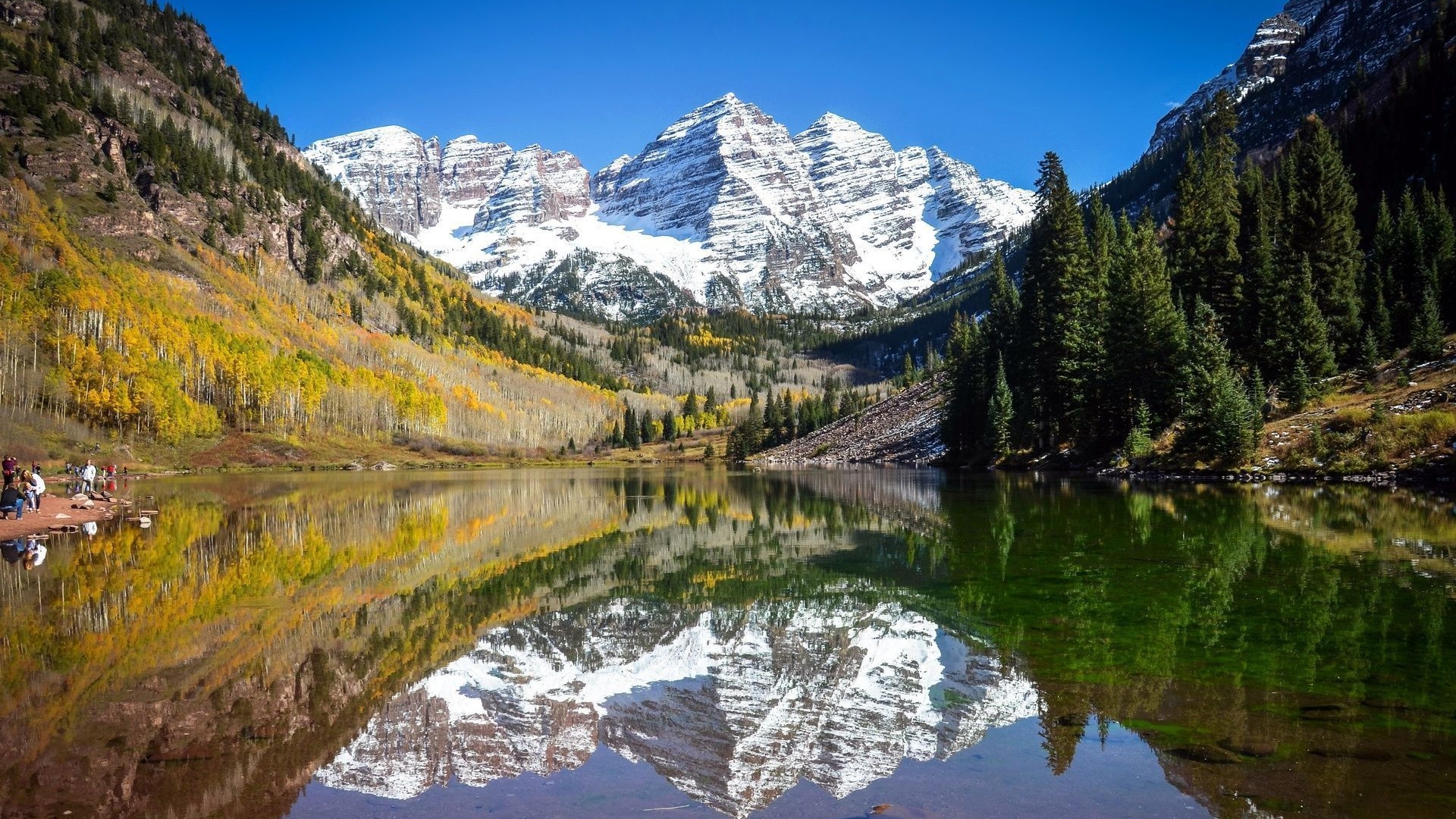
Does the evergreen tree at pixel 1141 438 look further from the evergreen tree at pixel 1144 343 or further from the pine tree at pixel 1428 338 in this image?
the pine tree at pixel 1428 338

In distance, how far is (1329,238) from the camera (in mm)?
59781

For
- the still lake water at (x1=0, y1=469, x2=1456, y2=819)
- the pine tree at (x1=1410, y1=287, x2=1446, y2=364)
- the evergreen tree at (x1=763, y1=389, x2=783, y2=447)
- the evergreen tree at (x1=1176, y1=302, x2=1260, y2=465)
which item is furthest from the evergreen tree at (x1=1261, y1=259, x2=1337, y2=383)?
the evergreen tree at (x1=763, y1=389, x2=783, y2=447)

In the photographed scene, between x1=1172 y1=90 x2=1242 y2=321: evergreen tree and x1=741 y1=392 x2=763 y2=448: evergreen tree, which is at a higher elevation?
x1=1172 y1=90 x2=1242 y2=321: evergreen tree

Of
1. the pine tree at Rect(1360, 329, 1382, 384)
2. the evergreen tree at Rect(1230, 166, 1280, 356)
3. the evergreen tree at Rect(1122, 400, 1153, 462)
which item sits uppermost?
the evergreen tree at Rect(1230, 166, 1280, 356)

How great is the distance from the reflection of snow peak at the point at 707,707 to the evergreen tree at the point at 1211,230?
6000 cm

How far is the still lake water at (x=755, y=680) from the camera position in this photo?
23.8 feet

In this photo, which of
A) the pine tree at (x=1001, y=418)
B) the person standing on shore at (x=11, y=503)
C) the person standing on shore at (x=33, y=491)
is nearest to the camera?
the person standing on shore at (x=11, y=503)

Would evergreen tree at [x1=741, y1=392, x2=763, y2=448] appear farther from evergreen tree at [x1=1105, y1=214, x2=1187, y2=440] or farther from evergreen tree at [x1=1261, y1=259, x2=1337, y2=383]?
evergreen tree at [x1=1261, y1=259, x2=1337, y2=383]

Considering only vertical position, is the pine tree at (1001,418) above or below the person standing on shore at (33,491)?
above

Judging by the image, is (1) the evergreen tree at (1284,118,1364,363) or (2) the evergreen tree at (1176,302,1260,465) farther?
(1) the evergreen tree at (1284,118,1364,363)

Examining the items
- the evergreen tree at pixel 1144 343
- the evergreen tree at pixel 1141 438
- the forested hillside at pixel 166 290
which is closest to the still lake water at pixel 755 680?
the evergreen tree at pixel 1141 438

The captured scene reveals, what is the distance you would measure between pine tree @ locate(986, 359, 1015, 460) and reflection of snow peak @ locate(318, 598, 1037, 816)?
219 ft

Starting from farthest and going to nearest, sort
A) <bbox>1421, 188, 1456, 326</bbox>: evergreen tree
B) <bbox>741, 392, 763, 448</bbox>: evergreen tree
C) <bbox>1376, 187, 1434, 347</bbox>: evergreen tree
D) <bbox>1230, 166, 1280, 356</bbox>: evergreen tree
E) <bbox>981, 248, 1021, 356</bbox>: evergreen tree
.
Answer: <bbox>741, 392, 763, 448</bbox>: evergreen tree < <bbox>981, 248, 1021, 356</bbox>: evergreen tree < <bbox>1421, 188, 1456, 326</bbox>: evergreen tree < <bbox>1230, 166, 1280, 356</bbox>: evergreen tree < <bbox>1376, 187, 1434, 347</bbox>: evergreen tree

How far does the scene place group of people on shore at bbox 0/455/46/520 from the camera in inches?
1230
